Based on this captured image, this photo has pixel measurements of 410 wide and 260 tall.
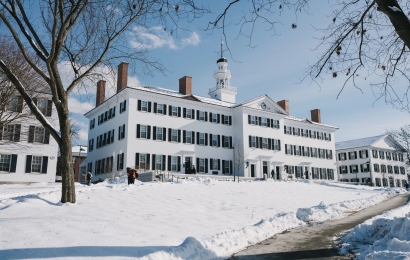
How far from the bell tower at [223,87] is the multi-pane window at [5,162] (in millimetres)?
27875

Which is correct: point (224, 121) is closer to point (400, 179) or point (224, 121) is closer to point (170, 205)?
point (170, 205)

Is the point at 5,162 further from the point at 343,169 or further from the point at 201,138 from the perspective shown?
the point at 343,169

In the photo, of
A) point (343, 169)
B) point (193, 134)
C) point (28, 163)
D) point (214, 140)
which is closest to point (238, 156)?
point (214, 140)

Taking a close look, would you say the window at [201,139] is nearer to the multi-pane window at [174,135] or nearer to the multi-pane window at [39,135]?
the multi-pane window at [174,135]

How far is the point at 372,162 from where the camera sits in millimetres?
66250

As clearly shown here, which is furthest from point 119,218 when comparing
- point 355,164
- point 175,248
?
point 355,164

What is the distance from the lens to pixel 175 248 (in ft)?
22.5

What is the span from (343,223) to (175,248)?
837cm

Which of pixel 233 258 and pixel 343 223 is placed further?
pixel 343 223

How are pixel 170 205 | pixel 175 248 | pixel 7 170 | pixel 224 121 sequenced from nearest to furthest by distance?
pixel 175 248, pixel 170 205, pixel 7 170, pixel 224 121

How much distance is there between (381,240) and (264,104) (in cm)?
3896

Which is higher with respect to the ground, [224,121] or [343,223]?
[224,121]

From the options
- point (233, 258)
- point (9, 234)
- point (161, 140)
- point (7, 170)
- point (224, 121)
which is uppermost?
point (224, 121)

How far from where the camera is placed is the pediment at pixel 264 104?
1742 inches
